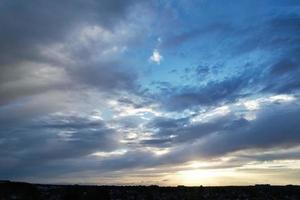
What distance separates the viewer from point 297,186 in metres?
31.9

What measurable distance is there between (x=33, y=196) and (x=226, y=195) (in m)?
12.0

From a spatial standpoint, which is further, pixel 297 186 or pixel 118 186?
pixel 297 186

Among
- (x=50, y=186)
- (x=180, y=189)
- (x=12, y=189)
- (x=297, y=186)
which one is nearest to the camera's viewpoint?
(x=12, y=189)

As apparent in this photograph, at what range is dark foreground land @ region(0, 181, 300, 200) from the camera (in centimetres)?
2484

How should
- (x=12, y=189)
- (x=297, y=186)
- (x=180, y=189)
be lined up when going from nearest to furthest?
1. (x=12, y=189)
2. (x=180, y=189)
3. (x=297, y=186)

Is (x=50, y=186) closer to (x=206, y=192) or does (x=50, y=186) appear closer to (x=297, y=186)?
(x=206, y=192)

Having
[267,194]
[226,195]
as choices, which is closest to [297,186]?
[267,194]

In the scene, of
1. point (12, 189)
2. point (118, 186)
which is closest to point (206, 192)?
point (118, 186)

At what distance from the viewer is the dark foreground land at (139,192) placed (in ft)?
81.5

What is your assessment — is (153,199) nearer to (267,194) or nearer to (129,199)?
(129,199)

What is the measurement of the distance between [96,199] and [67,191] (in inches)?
66.6

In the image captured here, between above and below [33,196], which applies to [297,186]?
above

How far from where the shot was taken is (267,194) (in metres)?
30.0

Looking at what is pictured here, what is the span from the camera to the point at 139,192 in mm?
27562
